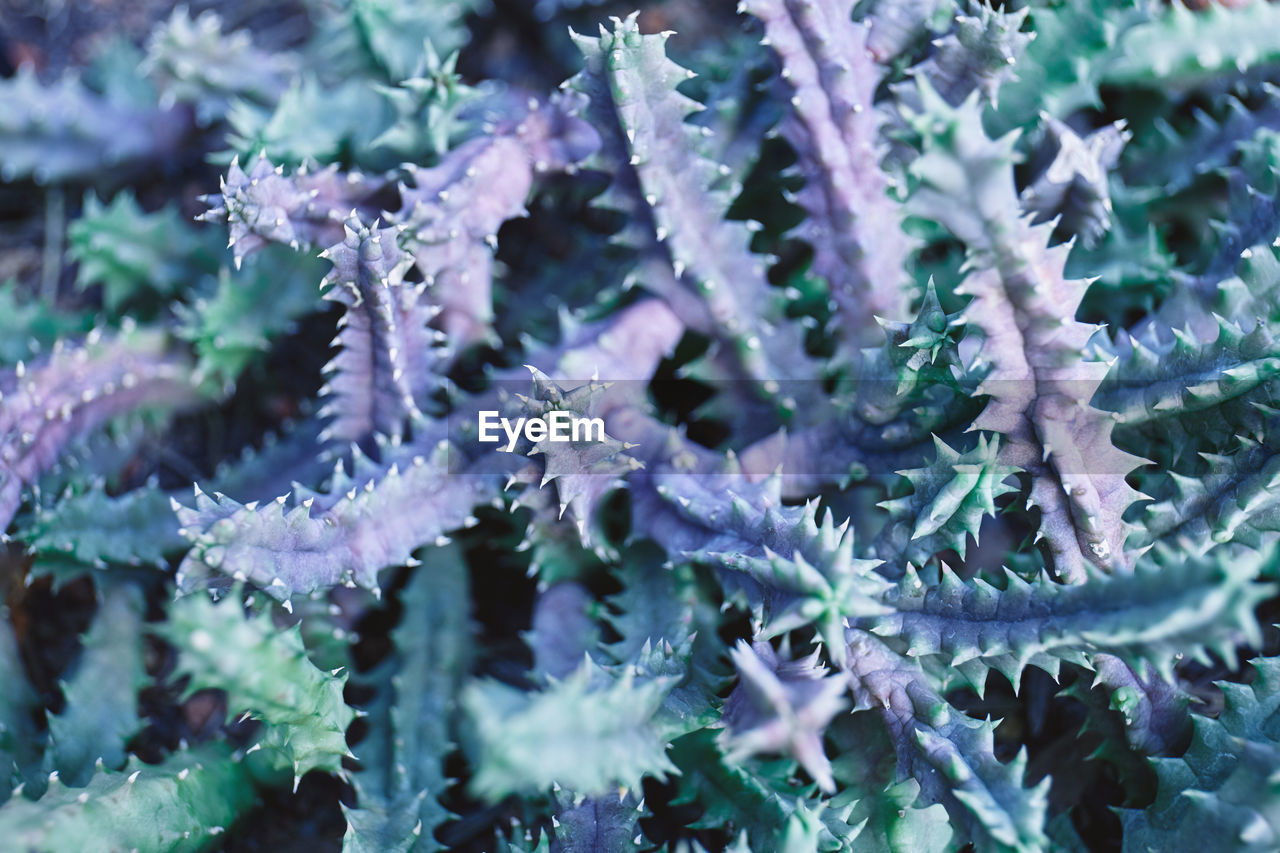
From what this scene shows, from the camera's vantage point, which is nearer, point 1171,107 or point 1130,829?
point 1130,829

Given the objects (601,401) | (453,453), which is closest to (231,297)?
(453,453)

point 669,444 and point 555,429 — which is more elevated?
point 555,429

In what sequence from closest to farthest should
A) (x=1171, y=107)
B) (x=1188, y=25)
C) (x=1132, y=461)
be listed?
(x=1132, y=461)
(x=1188, y=25)
(x=1171, y=107)

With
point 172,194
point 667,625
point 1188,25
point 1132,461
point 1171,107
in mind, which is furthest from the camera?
point 172,194

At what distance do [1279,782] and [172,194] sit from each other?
2.47m

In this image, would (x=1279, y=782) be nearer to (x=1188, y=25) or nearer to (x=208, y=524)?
(x=1188, y=25)

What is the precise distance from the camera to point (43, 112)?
204 centimetres

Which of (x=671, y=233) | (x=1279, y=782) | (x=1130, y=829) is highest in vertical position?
(x=671, y=233)

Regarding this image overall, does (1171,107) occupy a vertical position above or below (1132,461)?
above

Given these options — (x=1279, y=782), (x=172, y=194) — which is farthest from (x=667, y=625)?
(x=172, y=194)

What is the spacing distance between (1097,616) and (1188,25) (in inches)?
49.5

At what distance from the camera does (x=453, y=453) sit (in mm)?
1627

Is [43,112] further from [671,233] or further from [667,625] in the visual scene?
[667,625]

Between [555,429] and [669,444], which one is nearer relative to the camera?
[555,429]
